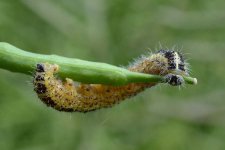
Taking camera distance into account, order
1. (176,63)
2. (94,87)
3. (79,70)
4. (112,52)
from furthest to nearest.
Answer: (112,52) < (94,87) < (176,63) < (79,70)

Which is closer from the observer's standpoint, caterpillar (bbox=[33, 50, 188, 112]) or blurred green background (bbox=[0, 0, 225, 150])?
caterpillar (bbox=[33, 50, 188, 112])

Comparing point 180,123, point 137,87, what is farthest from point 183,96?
point 137,87

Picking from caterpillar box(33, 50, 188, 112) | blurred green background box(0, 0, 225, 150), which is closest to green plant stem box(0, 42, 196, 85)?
caterpillar box(33, 50, 188, 112)

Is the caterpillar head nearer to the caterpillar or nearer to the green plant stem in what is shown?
the caterpillar

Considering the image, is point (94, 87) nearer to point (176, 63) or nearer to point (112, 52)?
point (176, 63)

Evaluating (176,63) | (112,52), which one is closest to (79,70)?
(176,63)

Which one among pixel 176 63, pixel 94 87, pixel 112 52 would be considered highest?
pixel 112 52

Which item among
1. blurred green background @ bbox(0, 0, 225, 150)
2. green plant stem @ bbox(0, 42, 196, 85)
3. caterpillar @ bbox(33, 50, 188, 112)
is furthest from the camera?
blurred green background @ bbox(0, 0, 225, 150)
